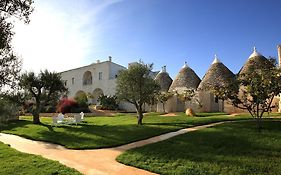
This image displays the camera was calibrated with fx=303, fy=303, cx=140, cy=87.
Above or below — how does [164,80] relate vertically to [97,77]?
below

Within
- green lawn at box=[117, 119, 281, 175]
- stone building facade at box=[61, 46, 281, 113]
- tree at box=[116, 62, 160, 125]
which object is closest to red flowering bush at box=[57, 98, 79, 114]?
stone building facade at box=[61, 46, 281, 113]

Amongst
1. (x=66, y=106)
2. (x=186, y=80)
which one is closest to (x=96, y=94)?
(x=66, y=106)

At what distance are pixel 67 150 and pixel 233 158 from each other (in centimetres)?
708

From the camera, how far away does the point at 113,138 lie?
601 inches

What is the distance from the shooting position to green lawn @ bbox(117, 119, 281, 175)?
9422 millimetres

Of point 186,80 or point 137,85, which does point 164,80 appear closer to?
point 186,80

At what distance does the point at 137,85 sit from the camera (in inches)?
848

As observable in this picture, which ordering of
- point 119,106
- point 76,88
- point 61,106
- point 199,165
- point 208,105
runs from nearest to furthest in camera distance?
1. point 199,165
2. point 208,105
3. point 61,106
4. point 119,106
5. point 76,88

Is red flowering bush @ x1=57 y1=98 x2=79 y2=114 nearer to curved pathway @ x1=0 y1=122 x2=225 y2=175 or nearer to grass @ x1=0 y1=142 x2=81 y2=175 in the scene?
curved pathway @ x1=0 y1=122 x2=225 y2=175

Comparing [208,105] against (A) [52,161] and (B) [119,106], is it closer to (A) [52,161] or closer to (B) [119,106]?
(B) [119,106]

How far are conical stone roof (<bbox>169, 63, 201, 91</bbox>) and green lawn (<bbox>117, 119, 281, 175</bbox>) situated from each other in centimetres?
2295

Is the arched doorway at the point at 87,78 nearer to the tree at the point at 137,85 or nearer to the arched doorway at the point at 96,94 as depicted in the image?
the arched doorway at the point at 96,94

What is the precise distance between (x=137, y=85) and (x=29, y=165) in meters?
11.9

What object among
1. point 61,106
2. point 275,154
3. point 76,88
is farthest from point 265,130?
point 76,88
